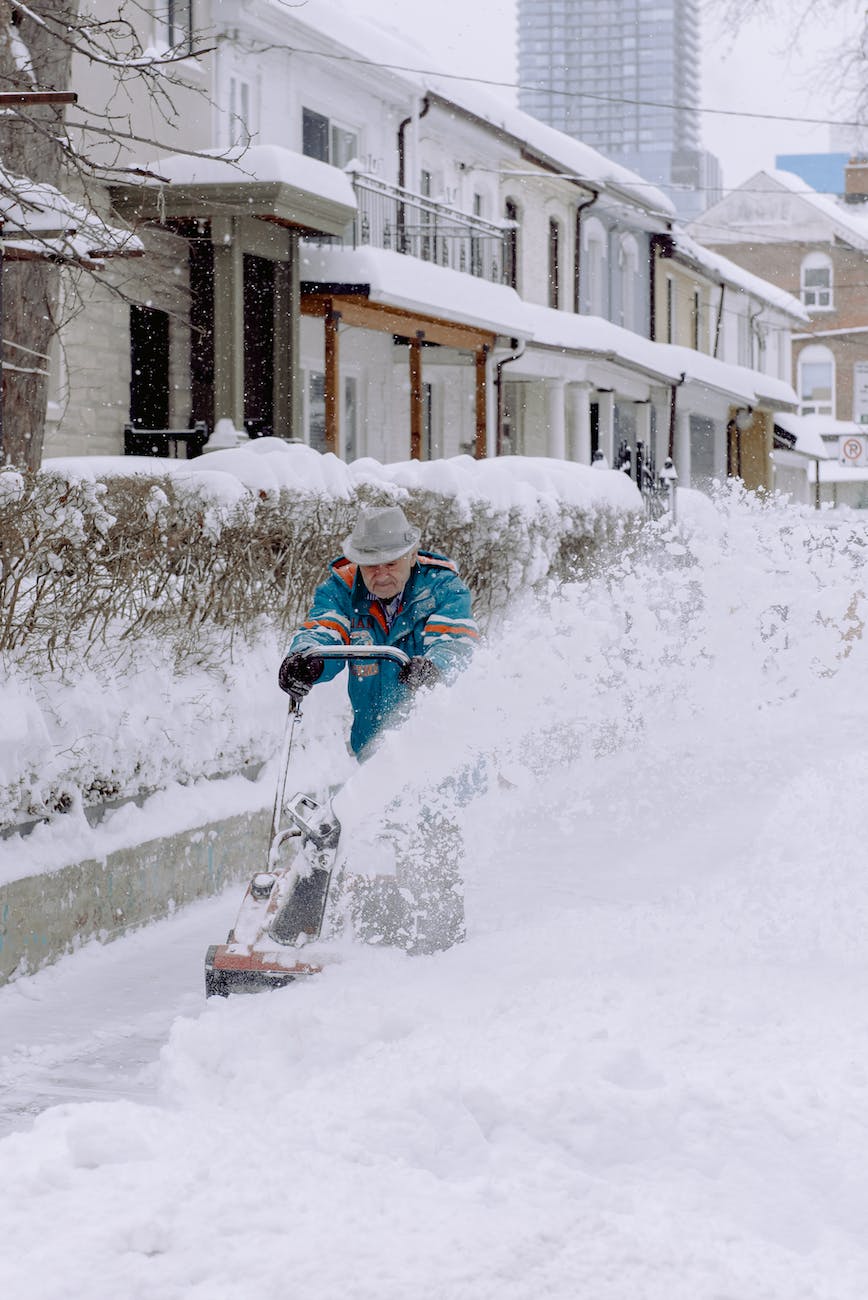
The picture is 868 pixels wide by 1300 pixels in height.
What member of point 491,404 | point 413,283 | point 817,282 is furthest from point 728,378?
point 817,282

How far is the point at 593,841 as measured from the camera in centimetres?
909

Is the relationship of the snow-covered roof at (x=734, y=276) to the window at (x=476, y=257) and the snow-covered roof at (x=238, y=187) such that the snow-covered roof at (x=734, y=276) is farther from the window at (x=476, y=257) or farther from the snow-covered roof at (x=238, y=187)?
the snow-covered roof at (x=238, y=187)

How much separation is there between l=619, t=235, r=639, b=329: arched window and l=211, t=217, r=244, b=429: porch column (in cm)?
1742

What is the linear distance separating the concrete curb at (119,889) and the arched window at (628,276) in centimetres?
2789

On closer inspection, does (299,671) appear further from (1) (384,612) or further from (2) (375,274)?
(2) (375,274)

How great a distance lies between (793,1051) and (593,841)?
430 cm

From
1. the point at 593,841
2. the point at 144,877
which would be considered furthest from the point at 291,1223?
the point at 593,841

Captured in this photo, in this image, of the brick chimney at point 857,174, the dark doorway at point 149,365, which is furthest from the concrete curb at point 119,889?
the brick chimney at point 857,174

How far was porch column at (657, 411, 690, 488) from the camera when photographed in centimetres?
3834

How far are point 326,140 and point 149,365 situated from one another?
5101mm

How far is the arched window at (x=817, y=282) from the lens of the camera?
58531mm

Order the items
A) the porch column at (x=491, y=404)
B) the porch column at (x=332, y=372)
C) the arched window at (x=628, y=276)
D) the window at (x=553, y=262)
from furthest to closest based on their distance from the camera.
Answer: the arched window at (x=628, y=276) < the window at (x=553, y=262) < the porch column at (x=491, y=404) < the porch column at (x=332, y=372)

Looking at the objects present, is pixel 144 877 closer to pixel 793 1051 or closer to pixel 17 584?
pixel 17 584

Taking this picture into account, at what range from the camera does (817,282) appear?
59.2m
